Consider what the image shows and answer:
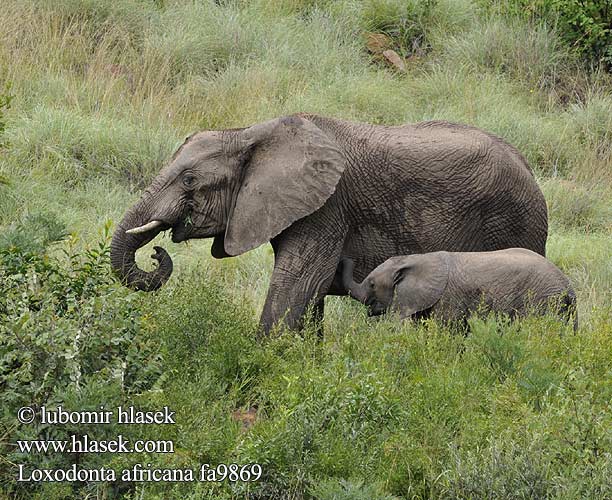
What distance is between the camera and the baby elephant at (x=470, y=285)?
333 inches

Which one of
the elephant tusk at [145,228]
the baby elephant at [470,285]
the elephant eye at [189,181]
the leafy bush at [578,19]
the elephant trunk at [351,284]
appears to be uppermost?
the elephant eye at [189,181]

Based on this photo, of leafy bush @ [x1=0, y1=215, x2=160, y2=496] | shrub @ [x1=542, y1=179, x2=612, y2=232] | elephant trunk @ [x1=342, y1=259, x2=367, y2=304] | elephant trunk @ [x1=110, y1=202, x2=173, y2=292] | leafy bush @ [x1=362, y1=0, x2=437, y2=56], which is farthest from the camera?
leafy bush @ [x1=362, y1=0, x2=437, y2=56]

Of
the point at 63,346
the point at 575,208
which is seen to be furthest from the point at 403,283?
the point at 575,208

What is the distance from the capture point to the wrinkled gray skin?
8602 millimetres

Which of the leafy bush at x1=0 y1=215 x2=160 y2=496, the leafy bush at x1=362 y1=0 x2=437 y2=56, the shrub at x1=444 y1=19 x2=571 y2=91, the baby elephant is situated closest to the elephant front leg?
the baby elephant

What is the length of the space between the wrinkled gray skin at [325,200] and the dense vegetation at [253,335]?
1.02ft

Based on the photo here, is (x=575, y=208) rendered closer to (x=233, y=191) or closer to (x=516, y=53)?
(x=516, y=53)

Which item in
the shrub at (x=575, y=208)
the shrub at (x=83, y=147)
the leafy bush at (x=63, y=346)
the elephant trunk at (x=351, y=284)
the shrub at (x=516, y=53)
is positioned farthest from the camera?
the shrub at (x=516, y=53)

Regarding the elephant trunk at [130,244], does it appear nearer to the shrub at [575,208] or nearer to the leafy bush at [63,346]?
the leafy bush at [63,346]

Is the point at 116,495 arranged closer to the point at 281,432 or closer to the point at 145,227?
the point at 281,432

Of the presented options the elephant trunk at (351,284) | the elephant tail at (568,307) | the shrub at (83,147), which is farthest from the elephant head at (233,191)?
the shrub at (83,147)

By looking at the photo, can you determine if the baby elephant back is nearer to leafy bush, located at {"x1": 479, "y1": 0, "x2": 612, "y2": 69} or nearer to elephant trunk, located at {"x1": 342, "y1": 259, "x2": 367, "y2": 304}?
elephant trunk, located at {"x1": 342, "y1": 259, "x2": 367, "y2": 304}

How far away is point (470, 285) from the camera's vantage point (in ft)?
27.8

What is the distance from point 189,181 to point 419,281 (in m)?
1.51
